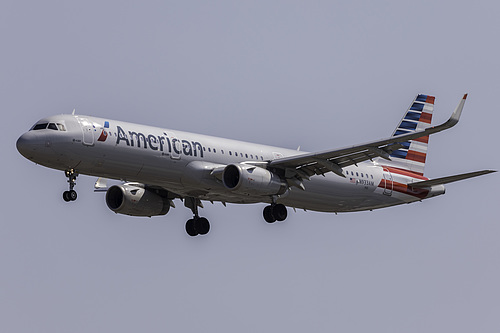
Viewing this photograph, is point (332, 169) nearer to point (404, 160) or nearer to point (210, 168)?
point (210, 168)

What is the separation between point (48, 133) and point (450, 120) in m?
17.8

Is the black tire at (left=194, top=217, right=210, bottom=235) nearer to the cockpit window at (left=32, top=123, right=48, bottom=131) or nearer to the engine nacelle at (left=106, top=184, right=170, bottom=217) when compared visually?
the engine nacelle at (left=106, top=184, right=170, bottom=217)

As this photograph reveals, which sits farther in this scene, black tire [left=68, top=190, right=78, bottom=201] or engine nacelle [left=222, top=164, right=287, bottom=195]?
engine nacelle [left=222, top=164, right=287, bottom=195]

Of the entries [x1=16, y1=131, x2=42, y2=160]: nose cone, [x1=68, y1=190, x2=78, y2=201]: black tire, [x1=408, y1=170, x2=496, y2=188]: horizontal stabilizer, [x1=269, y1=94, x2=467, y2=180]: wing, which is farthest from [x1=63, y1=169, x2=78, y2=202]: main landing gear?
[x1=408, y1=170, x2=496, y2=188]: horizontal stabilizer

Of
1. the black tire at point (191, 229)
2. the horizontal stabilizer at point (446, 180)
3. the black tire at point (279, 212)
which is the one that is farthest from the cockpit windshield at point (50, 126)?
the horizontal stabilizer at point (446, 180)

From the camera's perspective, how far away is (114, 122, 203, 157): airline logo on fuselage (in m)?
46.7

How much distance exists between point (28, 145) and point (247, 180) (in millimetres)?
10384

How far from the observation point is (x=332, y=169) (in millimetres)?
49750

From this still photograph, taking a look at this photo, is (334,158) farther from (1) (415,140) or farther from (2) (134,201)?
(1) (415,140)

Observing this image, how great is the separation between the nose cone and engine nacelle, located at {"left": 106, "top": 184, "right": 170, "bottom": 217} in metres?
9.09

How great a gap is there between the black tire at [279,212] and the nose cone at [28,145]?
12.4m

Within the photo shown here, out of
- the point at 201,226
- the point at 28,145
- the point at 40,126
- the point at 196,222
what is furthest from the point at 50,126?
the point at 201,226

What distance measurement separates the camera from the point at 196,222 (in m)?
55.5

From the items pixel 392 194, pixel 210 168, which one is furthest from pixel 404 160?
pixel 210 168
